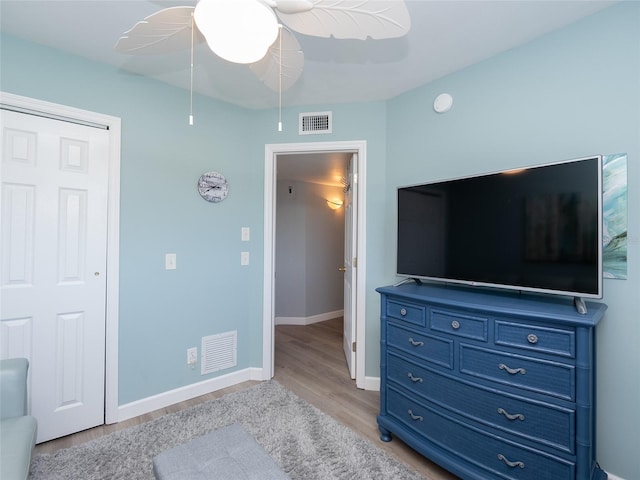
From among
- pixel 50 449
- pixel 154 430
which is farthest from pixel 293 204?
pixel 50 449

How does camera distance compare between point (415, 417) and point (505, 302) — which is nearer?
point (505, 302)

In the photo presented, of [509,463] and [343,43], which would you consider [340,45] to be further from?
[509,463]

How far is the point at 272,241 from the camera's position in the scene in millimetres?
2836

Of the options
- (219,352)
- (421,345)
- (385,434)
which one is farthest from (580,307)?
(219,352)

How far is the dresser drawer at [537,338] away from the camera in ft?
4.28

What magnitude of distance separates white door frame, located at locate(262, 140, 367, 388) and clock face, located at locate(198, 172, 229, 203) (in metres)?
0.37

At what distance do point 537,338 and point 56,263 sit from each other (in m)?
2.72

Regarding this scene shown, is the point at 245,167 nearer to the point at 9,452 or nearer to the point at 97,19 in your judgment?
the point at 97,19

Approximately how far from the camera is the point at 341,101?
2.68m

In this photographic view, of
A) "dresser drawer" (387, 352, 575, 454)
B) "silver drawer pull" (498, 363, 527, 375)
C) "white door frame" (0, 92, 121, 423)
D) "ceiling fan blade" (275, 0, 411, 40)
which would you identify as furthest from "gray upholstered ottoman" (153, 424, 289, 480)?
"ceiling fan blade" (275, 0, 411, 40)

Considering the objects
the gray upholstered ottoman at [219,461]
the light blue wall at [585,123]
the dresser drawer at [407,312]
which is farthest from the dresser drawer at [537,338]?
the gray upholstered ottoman at [219,461]

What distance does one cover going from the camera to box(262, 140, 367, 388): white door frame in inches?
106

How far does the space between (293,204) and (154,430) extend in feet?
11.1

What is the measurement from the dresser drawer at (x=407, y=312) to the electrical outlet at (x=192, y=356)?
64.2 inches
